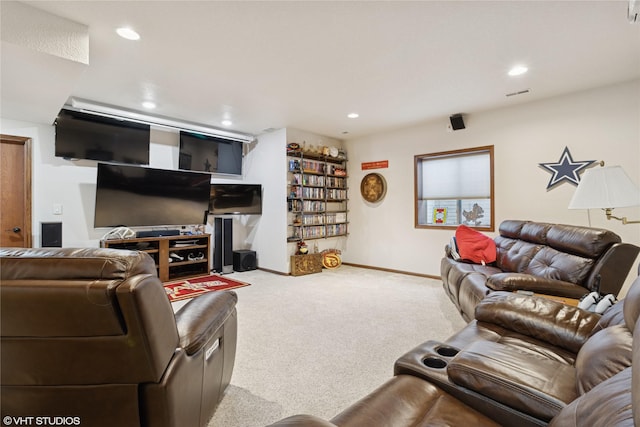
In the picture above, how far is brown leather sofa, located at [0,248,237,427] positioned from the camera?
890 mm

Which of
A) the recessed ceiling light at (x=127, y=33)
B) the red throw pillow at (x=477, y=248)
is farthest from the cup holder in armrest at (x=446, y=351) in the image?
the recessed ceiling light at (x=127, y=33)

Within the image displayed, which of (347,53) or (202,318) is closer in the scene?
(202,318)

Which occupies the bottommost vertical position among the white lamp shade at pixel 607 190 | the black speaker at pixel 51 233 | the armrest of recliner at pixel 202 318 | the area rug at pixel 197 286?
the area rug at pixel 197 286

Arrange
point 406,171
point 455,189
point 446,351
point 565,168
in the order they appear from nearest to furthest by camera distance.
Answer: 1. point 446,351
2. point 565,168
3. point 455,189
4. point 406,171

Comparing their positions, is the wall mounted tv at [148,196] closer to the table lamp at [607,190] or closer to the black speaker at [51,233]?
the black speaker at [51,233]

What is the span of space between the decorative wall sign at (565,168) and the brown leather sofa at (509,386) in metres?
2.96

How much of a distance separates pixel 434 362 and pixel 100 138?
15.6 feet

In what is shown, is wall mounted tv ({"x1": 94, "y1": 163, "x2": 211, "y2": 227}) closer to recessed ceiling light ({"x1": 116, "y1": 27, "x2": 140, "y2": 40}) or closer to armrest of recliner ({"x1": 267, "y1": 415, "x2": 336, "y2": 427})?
recessed ceiling light ({"x1": 116, "y1": 27, "x2": 140, "y2": 40})

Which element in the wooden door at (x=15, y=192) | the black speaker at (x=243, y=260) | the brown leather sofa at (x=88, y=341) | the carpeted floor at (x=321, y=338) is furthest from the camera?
the black speaker at (x=243, y=260)

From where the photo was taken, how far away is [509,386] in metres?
0.96

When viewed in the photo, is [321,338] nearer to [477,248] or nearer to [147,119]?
[477,248]

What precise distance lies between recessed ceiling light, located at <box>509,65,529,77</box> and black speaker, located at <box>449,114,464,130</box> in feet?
4.20

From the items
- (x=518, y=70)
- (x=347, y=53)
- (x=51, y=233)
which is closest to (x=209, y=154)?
(x=51, y=233)

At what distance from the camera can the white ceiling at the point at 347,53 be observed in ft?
6.86
